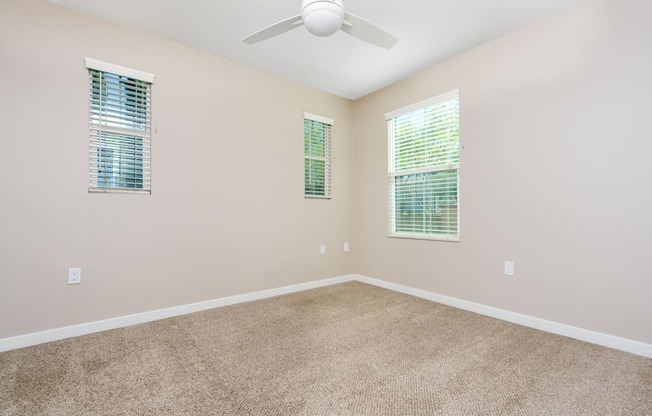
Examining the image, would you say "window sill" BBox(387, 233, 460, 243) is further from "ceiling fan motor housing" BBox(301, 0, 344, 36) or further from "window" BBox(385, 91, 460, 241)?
"ceiling fan motor housing" BBox(301, 0, 344, 36)

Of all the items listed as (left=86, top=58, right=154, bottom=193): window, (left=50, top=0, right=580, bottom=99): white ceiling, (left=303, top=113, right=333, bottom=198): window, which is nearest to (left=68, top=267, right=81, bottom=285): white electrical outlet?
(left=86, top=58, right=154, bottom=193): window

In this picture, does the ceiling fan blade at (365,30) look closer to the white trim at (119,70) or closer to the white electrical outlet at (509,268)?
the white trim at (119,70)

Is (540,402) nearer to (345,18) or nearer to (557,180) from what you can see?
(557,180)

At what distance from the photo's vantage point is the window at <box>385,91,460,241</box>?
10.3ft

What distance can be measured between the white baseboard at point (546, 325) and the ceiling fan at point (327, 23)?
95.2 inches

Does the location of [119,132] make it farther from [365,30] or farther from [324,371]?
[324,371]

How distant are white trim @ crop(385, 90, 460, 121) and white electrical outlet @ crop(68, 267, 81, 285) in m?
3.44

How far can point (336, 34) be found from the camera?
8.64ft

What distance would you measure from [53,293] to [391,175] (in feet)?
11.1

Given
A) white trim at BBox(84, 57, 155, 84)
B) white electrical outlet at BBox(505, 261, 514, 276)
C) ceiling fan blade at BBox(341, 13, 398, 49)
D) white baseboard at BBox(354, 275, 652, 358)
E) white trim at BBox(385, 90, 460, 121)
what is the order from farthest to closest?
white trim at BBox(385, 90, 460, 121)
white electrical outlet at BBox(505, 261, 514, 276)
white trim at BBox(84, 57, 155, 84)
white baseboard at BBox(354, 275, 652, 358)
ceiling fan blade at BBox(341, 13, 398, 49)

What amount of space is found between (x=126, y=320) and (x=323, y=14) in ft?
8.93

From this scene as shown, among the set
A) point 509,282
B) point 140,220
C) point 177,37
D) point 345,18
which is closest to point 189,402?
point 140,220

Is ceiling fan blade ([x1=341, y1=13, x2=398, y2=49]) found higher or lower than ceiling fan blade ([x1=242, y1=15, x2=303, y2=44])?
lower

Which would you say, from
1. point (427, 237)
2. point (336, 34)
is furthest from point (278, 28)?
point (427, 237)
